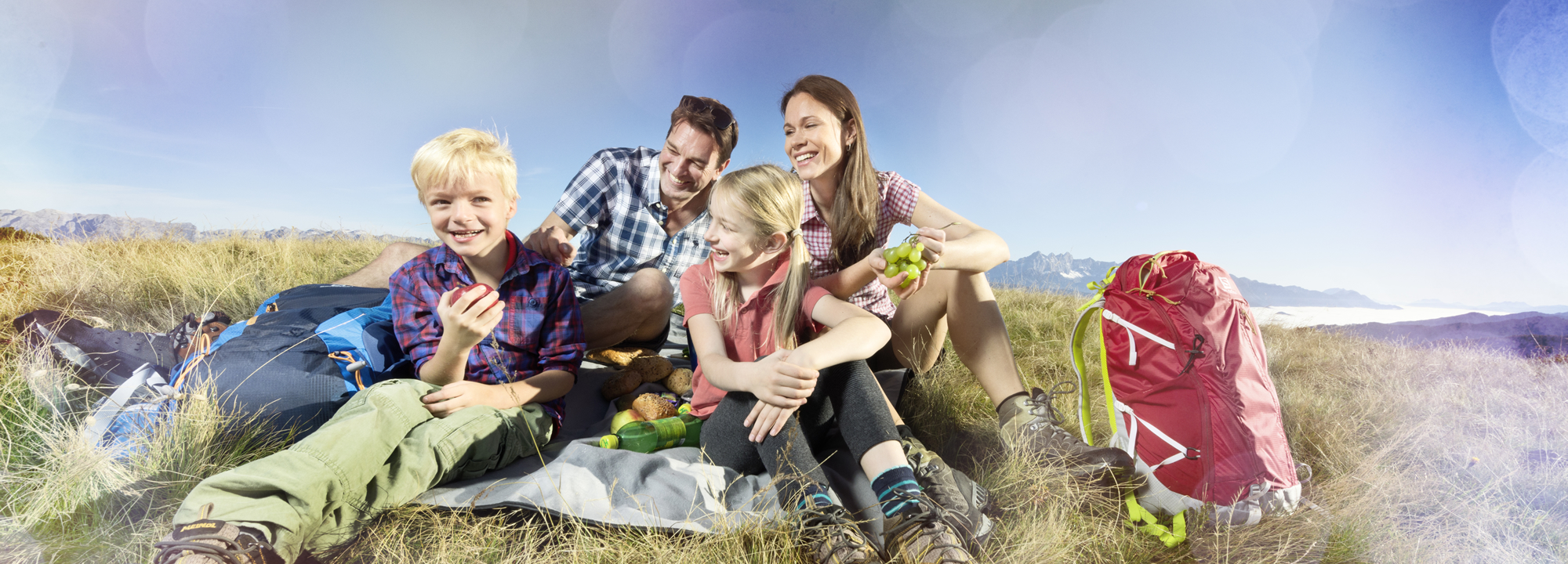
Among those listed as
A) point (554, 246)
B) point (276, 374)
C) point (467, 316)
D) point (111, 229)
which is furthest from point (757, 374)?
point (111, 229)

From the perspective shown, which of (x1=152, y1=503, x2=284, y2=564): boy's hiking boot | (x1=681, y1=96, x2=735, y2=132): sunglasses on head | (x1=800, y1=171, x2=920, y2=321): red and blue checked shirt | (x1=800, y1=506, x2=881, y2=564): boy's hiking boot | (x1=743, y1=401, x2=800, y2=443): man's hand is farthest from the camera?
(x1=681, y1=96, x2=735, y2=132): sunglasses on head

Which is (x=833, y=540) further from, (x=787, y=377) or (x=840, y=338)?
(x=840, y=338)

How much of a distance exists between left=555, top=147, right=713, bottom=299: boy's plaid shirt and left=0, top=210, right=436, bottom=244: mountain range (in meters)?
4.47

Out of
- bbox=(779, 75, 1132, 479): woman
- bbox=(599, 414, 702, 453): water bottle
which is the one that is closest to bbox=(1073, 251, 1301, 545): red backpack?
bbox=(779, 75, 1132, 479): woman

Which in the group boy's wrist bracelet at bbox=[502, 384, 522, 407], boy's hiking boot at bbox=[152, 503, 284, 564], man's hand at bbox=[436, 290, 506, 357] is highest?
man's hand at bbox=[436, 290, 506, 357]

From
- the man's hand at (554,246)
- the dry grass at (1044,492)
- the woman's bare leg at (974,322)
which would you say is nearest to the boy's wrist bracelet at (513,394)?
the dry grass at (1044,492)

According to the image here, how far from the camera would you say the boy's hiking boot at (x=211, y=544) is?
1.65 m

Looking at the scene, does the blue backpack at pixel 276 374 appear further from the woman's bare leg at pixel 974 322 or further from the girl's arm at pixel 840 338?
the woman's bare leg at pixel 974 322

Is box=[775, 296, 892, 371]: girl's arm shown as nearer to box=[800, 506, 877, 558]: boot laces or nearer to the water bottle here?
box=[800, 506, 877, 558]: boot laces

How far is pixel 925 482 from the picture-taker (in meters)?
2.50

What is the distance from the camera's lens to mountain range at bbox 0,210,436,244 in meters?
6.57

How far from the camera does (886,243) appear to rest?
140 inches

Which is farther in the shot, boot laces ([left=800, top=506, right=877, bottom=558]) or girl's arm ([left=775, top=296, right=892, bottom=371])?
girl's arm ([left=775, top=296, right=892, bottom=371])

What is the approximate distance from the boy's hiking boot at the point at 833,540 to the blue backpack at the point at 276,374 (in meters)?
2.03
